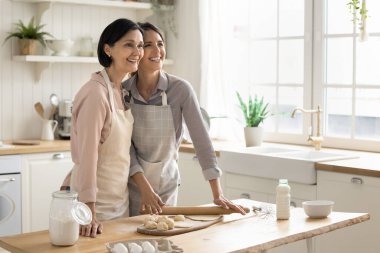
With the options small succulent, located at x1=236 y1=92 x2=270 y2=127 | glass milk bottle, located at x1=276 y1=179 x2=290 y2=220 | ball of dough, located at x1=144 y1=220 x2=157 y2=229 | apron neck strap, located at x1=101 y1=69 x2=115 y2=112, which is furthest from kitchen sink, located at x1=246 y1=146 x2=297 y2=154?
ball of dough, located at x1=144 y1=220 x2=157 y2=229

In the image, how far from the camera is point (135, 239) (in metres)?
2.48

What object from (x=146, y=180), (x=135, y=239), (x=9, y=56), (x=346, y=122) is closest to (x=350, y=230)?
(x=346, y=122)

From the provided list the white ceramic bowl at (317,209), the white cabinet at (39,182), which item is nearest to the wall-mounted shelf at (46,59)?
the white cabinet at (39,182)

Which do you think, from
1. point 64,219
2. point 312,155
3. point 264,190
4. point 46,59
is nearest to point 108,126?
point 64,219

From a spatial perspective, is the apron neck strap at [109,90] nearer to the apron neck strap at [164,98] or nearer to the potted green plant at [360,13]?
the apron neck strap at [164,98]

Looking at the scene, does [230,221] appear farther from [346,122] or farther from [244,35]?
[244,35]

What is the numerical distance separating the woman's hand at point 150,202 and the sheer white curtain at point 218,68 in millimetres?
2549

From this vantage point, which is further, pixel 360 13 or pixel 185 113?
pixel 360 13

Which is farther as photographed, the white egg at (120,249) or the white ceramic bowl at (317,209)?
the white ceramic bowl at (317,209)

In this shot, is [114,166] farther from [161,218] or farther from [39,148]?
[39,148]

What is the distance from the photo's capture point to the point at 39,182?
5.07 meters

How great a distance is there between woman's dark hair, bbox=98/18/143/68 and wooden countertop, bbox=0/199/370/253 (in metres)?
0.69

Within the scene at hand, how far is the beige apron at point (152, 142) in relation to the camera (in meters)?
3.13

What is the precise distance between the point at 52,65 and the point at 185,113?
2782mm
